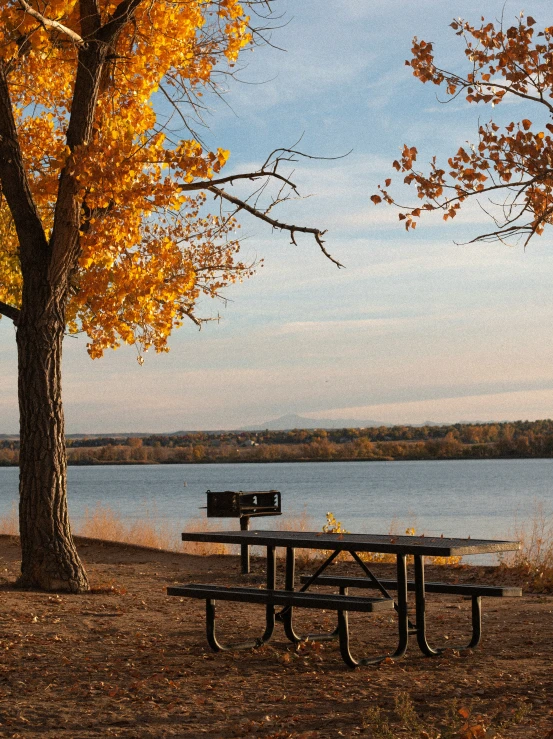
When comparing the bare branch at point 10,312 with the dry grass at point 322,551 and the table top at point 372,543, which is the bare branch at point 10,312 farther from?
the dry grass at point 322,551

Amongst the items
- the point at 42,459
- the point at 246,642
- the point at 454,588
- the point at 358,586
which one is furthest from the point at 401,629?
the point at 42,459

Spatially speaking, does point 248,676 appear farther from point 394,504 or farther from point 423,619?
point 394,504

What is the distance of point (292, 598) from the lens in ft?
19.8

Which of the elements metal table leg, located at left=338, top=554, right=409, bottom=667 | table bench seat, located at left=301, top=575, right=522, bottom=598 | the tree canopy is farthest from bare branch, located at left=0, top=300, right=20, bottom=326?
metal table leg, located at left=338, top=554, right=409, bottom=667

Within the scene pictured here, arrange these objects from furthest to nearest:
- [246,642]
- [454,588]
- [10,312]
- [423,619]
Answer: [10,312] → [246,642] → [454,588] → [423,619]

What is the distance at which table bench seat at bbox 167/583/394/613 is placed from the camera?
5582 millimetres

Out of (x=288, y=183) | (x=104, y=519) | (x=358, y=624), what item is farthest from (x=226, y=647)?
(x=104, y=519)

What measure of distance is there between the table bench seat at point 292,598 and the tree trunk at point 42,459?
121 inches

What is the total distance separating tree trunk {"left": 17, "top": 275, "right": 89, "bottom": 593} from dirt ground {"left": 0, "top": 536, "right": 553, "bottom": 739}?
0.35 m

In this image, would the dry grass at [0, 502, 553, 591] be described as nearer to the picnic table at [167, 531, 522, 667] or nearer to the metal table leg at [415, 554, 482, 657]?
the metal table leg at [415, 554, 482, 657]

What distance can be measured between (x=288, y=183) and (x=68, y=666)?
247 inches

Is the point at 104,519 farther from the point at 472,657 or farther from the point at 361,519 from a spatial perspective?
the point at 361,519

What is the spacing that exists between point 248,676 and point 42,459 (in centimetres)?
421

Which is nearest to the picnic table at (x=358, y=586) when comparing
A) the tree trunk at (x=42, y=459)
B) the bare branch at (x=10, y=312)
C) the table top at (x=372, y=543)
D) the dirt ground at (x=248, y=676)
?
the table top at (x=372, y=543)
